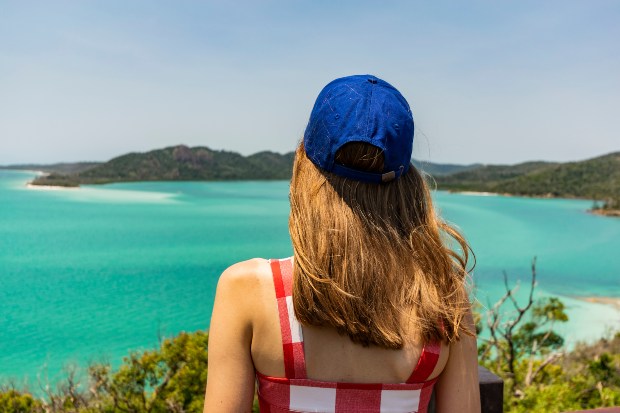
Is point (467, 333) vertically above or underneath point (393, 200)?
underneath

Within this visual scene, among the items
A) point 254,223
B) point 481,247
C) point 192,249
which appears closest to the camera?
point 192,249

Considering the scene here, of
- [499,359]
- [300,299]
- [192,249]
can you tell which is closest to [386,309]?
[300,299]

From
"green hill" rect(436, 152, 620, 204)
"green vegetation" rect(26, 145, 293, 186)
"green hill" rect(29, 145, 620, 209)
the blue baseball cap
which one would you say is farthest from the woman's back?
"green vegetation" rect(26, 145, 293, 186)

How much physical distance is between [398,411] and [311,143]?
436 mm

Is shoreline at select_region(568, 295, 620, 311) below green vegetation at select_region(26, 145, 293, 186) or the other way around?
below

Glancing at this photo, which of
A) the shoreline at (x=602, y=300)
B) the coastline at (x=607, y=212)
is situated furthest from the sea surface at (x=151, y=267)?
the coastline at (x=607, y=212)

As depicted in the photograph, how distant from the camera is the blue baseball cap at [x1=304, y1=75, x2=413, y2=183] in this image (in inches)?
31.1

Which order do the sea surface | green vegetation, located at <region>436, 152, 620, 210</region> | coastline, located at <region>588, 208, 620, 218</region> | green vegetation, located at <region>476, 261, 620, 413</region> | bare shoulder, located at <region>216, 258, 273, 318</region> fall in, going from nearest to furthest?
bare shoulder, located at <region>216, 258, 273, 318</region>
green vegetation, located at <region>476, 261, 620, 413</region>
the sea surface
coastline, located at <region>588, 208, 620, 218</region>
green vegetation, located at <region>436, 152, 620, 210</region>

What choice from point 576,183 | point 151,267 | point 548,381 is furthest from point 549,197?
point 548,381

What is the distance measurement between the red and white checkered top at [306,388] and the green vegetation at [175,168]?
296ft

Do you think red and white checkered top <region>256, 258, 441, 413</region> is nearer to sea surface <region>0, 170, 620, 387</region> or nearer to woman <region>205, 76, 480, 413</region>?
woman <region>205, 76, 480, 413</region>

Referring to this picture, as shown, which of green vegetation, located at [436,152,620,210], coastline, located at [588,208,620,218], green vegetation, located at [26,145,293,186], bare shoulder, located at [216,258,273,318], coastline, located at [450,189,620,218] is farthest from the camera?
green vegetation, located at [26,145,293,186]

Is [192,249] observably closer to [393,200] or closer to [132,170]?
[393,200]

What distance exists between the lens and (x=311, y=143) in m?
0.82
